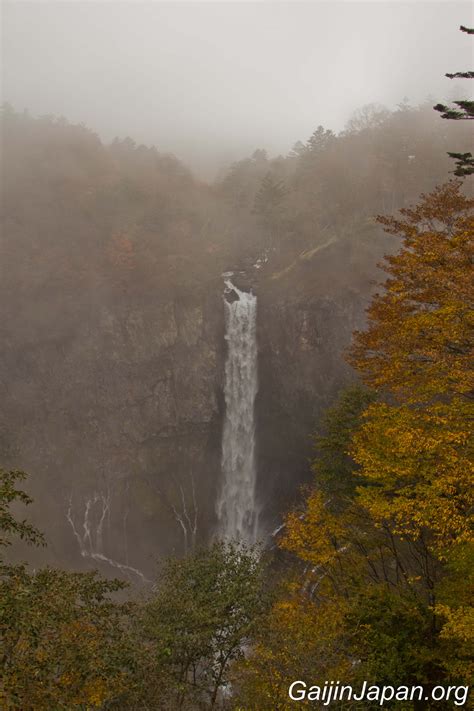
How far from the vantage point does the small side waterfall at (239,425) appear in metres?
35.8

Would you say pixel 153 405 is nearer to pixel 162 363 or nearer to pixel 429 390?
pixel 162 363

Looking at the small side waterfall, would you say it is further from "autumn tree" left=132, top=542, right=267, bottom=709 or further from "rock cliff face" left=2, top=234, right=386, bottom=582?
"autumn tree" left=132, top=542, right=267, bottom=709

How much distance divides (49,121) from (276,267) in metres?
44.9

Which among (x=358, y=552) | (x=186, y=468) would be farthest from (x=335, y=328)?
(x=358, y=552)

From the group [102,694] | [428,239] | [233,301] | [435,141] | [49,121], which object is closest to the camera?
[102,694]

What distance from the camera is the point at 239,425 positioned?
38.6m

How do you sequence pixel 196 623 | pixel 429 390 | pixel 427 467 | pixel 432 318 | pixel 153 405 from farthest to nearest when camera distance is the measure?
1. pixel 153 405
2. pixel 196 623
3. pixel 429 390
4. pixel 432 318
5. pixel 427 467

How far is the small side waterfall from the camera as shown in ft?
117

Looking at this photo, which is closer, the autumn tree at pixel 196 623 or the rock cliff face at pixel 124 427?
the autumn tree at pixel 196 623

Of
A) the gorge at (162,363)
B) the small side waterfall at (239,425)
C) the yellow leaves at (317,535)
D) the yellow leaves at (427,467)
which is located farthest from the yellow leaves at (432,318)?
the small side waterfall at (239,425)

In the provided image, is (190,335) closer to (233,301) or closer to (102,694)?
(233,301)

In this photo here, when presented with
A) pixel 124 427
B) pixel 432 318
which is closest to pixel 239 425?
pixel 124 427

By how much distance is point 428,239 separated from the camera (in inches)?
537

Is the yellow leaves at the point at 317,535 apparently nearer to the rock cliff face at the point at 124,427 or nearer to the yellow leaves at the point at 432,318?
the yellow leaves at the point at 432,318
